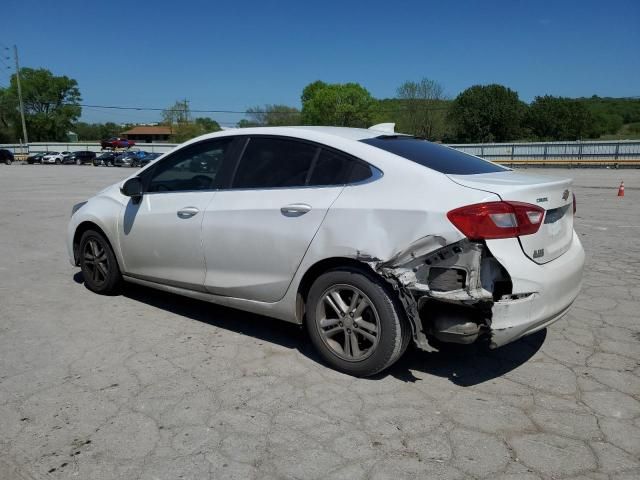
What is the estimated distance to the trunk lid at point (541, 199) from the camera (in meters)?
3.06

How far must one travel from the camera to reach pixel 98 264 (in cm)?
512

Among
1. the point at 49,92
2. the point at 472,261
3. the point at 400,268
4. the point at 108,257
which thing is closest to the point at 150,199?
the point at 108,257

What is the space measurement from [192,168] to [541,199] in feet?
8.81

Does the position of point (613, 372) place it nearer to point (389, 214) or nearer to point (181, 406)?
point (389, 214)

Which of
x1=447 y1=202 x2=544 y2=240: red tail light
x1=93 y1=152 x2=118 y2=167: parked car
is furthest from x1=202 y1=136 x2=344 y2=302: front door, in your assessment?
x1=93 y1=152 x2=118 y2=167: parked car

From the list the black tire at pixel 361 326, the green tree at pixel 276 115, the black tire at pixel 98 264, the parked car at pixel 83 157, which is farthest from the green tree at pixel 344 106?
the black tire at pixel 361 326

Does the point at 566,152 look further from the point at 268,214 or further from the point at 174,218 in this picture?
the point at 268,214

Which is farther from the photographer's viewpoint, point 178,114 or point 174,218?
point 178,114

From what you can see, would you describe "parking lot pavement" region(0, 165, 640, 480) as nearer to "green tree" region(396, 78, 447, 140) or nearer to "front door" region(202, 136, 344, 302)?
"front door" region(202, 136, 344, 302)

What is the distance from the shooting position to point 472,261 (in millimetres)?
2961

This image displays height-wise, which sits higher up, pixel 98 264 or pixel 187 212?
pixel 187 212

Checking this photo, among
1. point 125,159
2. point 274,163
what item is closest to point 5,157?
point 125,159

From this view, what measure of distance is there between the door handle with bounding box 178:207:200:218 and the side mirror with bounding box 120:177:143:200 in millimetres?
591

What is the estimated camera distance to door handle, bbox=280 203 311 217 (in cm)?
348
